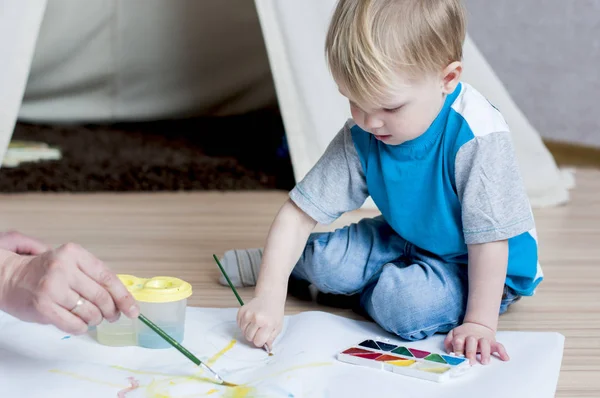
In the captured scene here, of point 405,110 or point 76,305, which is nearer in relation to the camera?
point 76,305

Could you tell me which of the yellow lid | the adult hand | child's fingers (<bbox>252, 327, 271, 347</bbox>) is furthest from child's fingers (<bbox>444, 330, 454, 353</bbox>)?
the adult hand

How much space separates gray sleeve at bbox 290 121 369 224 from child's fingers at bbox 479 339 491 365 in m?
0.28

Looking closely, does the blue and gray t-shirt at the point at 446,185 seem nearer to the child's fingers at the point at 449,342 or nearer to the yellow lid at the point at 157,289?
the child's fingers at the point at 449,342

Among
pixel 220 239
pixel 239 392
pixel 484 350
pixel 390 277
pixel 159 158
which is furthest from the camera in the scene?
pixel 159 158

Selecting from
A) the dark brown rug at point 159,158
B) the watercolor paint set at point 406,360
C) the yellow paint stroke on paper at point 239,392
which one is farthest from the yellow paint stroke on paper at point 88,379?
the dark brown rug at point 159,158

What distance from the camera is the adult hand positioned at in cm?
74

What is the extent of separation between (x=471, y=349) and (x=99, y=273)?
463 mm

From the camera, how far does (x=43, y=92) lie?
261 cm

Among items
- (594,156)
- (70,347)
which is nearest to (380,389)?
(70,347)

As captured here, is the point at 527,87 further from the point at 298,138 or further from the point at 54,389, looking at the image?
the point at 54,389

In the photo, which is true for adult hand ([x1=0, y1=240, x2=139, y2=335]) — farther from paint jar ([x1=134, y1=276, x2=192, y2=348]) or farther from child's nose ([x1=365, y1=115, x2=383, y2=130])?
child's nose ([x1=365, y1=115, x2=383, y2=130])

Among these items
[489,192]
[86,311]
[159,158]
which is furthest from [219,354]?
[159,158]

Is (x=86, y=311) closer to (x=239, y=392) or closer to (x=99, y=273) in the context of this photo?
(x=99, y=273)

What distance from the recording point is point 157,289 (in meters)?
0.99
